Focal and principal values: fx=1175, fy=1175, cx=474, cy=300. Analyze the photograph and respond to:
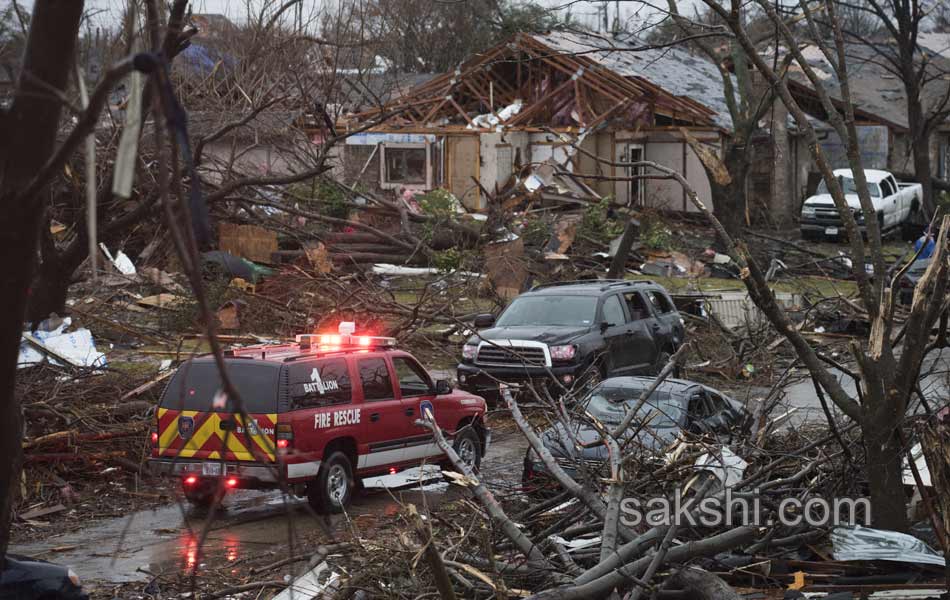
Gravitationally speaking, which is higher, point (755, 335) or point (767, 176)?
point (767, 176)

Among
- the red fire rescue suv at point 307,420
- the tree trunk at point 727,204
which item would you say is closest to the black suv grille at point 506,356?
the red fire rescue suv at point 307,420

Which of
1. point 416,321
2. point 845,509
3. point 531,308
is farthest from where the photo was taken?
point 416,321

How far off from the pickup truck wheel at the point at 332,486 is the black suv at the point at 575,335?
14.3 feet

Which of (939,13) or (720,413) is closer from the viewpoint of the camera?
(720,413)

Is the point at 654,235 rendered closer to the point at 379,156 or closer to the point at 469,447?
the point at 379,156

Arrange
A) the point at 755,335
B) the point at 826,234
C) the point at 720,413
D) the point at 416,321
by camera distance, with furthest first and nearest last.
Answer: the point at 826,234 → the point at 755,335 → the point at 416,321 → the point at 720,413

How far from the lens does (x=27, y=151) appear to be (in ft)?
12.6

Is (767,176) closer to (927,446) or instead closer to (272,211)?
(272,211)

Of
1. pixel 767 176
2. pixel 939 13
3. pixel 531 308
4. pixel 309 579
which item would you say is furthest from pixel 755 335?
pixel 939 13

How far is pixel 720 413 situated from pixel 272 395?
4589 mm

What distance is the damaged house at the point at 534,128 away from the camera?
1458 inches

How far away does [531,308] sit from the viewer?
58.2 ft

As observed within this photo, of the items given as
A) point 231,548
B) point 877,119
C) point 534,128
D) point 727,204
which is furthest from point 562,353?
point 877,119

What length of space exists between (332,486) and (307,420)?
774 millimetres
